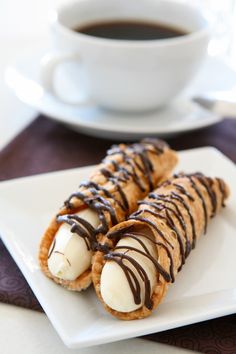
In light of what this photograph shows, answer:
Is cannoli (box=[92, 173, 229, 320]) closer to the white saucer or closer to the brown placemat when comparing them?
the brown placemat

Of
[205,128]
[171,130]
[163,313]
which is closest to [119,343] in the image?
[163,313]

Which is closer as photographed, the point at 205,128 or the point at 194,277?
the point at 194,277

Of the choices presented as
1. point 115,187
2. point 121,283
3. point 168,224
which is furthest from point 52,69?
point 121,283

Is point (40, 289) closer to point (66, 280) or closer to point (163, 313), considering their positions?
point (66, 280)

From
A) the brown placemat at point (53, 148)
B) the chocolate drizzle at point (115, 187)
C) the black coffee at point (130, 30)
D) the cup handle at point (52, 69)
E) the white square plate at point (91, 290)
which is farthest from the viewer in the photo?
the black coffee at point (130, 30)

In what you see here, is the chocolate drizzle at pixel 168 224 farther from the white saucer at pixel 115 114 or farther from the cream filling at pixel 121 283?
the white saucer at pixel 115 114

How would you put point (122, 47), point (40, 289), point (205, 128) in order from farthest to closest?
point (205, 128) → point (122, 47) → point (40, 289)

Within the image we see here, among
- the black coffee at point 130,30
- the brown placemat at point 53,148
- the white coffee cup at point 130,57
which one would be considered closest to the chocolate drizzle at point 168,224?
the brown placemat at point 53,148
